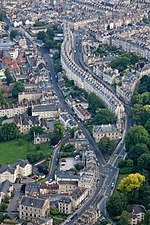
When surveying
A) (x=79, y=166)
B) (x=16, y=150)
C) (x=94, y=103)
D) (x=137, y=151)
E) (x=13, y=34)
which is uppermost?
(x=137, y=151)

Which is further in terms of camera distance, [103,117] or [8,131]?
[103,117]

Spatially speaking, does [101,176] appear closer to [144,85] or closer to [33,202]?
[33,202]

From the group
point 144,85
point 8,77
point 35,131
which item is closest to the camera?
point 35,131

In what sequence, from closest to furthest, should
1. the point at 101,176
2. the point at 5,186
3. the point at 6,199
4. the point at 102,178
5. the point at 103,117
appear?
the point at 6,199
the point at 5,186
the point at 102,178
the point at 101,176
the point at 103,117

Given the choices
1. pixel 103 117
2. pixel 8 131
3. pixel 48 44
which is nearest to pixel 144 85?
pixel 103 117

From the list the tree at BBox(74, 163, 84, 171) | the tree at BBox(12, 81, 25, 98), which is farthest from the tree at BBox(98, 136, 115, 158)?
the tree at BBox(12, 81, 25, 98)

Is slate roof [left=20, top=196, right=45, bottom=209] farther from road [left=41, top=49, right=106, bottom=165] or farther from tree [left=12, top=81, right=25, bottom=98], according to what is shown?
tree [left=12, top=81, right=25, bottom=98]
